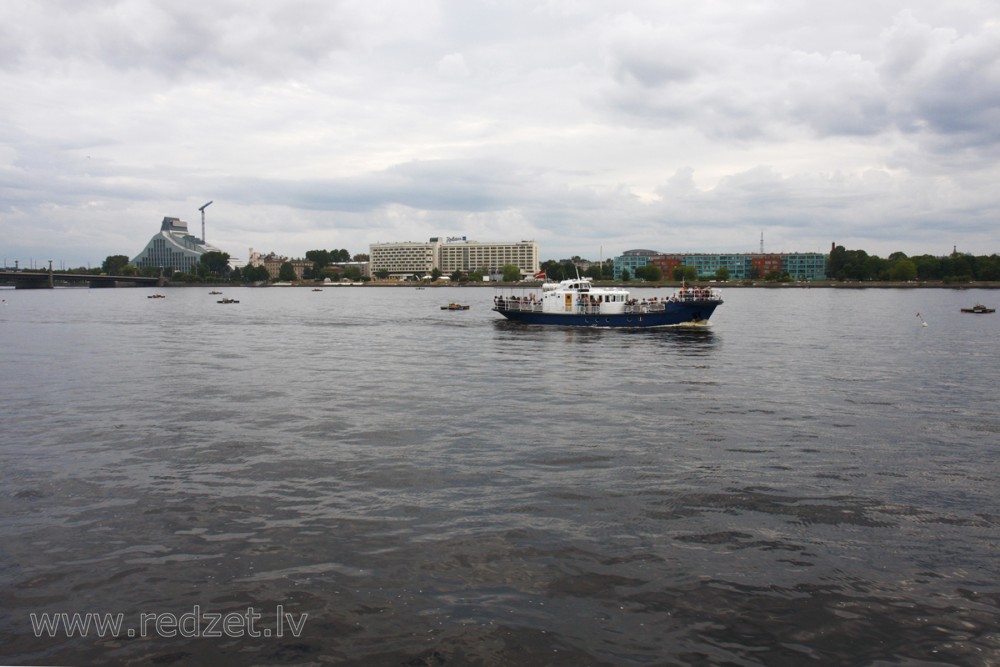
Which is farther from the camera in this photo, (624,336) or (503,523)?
(624,336)

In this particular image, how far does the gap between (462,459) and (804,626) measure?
39.2ft

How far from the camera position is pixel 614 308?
77.1m

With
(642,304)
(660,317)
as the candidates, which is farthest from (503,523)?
(642,304)

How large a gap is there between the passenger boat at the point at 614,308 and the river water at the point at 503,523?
131 feet

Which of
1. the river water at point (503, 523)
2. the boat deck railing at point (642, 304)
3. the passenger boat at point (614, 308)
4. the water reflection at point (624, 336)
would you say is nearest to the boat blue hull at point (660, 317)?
the passenger boat at point (614, 308)

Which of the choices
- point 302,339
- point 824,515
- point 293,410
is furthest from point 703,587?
point 302,339

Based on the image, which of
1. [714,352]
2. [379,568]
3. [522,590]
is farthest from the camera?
[714,352]

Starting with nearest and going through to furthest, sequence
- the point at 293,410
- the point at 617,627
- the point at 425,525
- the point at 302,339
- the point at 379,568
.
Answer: the point at 617,627 → the point at 379,568 → the point at 425,525 → the point at 293,410 → the point at 302,339

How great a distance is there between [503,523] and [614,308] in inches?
2458

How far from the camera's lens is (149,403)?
32062mm

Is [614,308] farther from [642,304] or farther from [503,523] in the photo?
[503,523]

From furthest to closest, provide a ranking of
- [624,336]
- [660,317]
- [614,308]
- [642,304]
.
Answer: [642,304]
[614,308]
[660,317]
[624,336]

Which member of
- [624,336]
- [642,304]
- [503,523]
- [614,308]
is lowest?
[503,523]

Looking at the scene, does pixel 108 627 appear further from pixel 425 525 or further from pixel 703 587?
pixel 703 587
